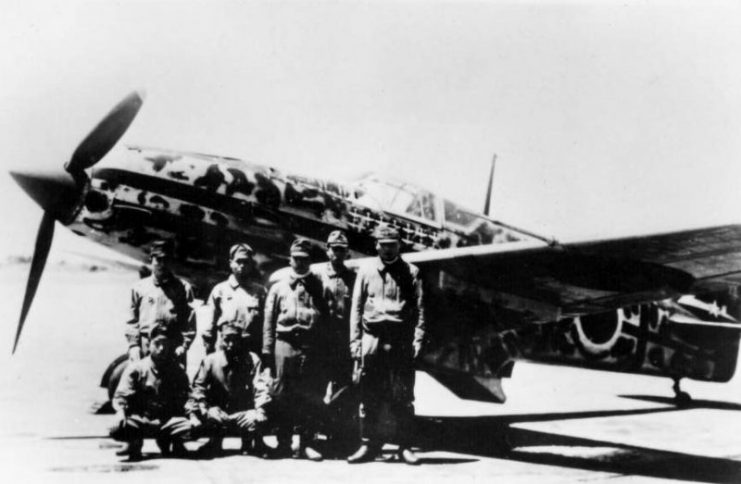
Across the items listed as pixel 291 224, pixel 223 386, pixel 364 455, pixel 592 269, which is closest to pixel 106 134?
pixel 291 224

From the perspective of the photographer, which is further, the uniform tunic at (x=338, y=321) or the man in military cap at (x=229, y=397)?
the uniform tunic at (x=338, y=321)

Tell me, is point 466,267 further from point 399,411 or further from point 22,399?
point 22,399

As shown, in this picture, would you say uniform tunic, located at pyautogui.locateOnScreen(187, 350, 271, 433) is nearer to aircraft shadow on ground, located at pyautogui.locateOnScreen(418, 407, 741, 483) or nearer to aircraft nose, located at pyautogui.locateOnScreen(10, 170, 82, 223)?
aircraft shadow on ground, located at pyautogui.locateOnScreen(418, 407, 741, 483)

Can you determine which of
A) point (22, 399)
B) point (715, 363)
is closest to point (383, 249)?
point (22, 399)

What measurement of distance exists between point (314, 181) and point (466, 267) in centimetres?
184

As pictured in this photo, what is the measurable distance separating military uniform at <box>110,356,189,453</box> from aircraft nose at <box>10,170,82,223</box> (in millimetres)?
1799

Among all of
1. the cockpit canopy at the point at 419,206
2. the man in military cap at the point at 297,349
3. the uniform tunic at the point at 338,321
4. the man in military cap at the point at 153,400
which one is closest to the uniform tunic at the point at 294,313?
the man in military cap at the point at 297,349

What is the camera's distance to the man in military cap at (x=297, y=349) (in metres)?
5.54

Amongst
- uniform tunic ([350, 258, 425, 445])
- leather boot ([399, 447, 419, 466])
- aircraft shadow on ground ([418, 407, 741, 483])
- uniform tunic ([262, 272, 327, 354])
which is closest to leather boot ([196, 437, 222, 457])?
uniform tunic ([262, 272, 327, 354])

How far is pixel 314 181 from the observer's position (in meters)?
7.05

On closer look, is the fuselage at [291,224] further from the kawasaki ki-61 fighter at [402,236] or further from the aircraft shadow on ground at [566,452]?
the aircraft shadow on ground at [566,452]

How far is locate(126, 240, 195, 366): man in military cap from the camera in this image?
5520 millimetres

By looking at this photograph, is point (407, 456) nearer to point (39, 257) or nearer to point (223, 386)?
point (223, 386)

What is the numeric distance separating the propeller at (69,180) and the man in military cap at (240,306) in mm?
1712
